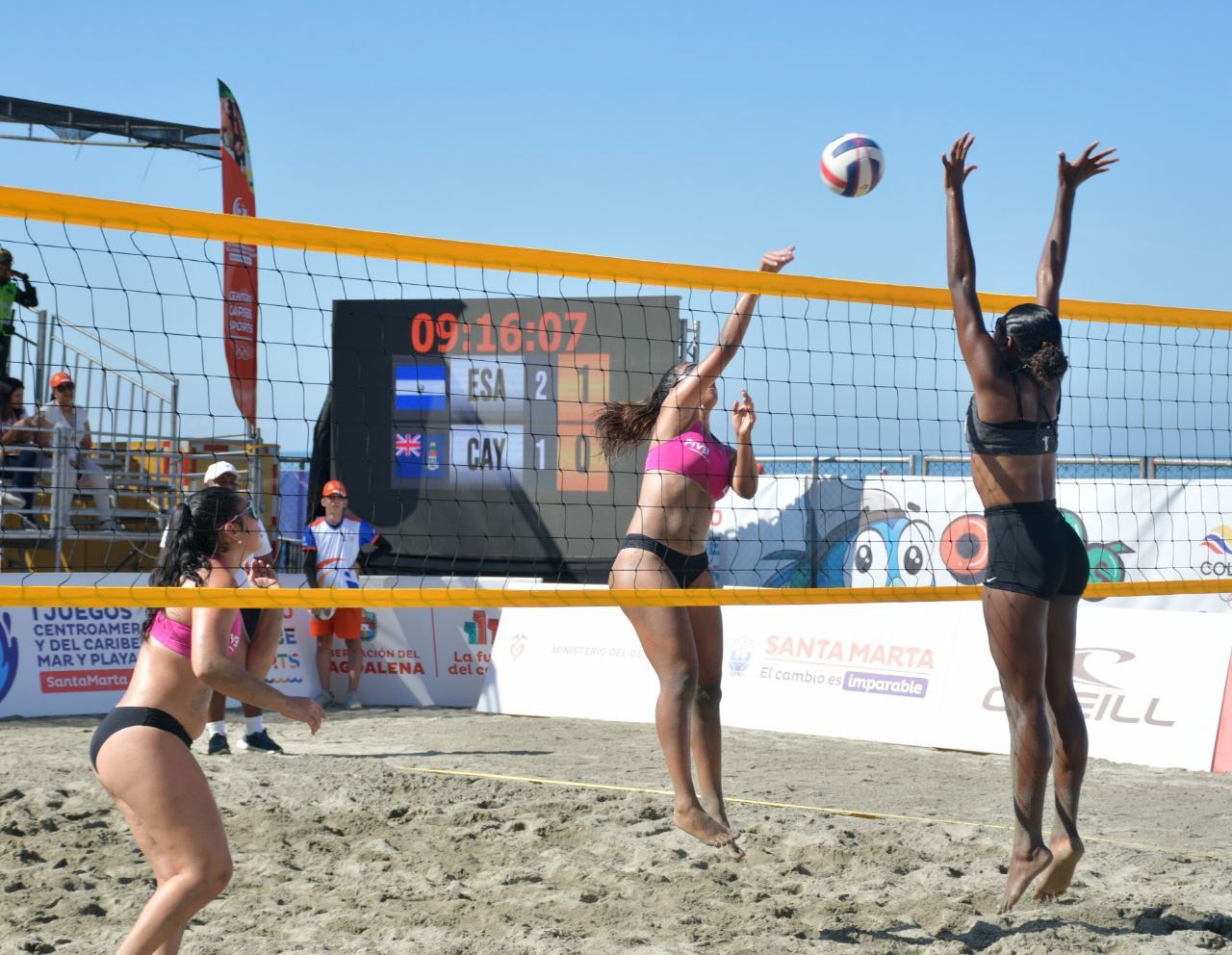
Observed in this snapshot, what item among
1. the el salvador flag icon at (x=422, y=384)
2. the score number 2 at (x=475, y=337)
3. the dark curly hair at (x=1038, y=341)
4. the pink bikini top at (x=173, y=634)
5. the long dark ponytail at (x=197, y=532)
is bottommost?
the pink bikini top at (x=173, y=634)

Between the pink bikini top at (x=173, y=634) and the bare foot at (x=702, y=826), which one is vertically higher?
the pink bikini top at (x=173, y=634)

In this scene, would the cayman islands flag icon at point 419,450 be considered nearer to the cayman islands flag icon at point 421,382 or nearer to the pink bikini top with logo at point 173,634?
the cayman islands flag icon at point 421,382

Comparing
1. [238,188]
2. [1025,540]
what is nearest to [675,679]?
[1025,540]

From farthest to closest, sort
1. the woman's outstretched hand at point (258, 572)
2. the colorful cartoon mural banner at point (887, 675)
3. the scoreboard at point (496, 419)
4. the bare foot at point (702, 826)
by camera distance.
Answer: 1. the scoreboard at point (496, 419)
2. the colorful cartoon mural banner at point (887, 675)
3. the bare foot at point (702, 826)
4. the woman's outstretched hand at point (258, 572)

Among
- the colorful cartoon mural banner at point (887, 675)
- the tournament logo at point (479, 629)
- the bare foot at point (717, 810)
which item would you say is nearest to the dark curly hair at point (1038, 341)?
the bare foot at point (717, 810)

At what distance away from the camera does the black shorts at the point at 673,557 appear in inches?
169

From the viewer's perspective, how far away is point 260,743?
7539 millimetres

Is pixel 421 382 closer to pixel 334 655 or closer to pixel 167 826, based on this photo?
pixel 334 655

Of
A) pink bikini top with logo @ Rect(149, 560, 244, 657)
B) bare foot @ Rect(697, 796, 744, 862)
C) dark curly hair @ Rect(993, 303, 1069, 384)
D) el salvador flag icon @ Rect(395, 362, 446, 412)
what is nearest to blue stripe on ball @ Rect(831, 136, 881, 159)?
dark curly hair @ Rect(993, 303, 1069, 384)

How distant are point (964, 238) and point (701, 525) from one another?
1269 mm

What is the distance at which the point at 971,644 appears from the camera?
8.23 m

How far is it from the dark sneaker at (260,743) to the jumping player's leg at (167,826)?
4568 millimetres

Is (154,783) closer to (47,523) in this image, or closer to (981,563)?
(981,563)

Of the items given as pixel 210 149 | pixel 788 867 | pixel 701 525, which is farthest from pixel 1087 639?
pixel 210 149
